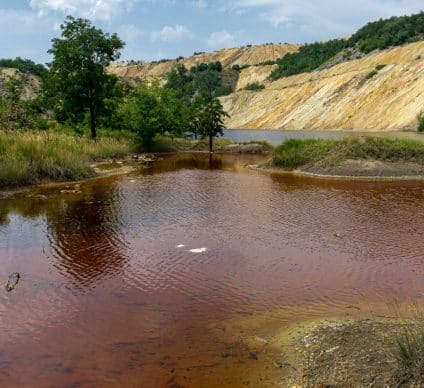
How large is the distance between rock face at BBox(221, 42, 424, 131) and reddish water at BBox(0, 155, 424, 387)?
4513 centimetres

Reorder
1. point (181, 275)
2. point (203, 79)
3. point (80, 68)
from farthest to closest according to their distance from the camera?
point (203, 79) < point (80, 68) < point (181, 275)

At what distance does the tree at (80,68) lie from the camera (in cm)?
3172

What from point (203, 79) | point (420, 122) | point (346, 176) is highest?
point (203, 79)

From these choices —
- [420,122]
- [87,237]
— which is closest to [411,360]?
[87,237]

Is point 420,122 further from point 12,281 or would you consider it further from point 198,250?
point 12,281

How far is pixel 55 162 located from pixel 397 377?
1884 centimetres

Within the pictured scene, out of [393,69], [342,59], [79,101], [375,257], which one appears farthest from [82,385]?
[342,59]

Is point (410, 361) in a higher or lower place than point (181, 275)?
higher

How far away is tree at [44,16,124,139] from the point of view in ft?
104

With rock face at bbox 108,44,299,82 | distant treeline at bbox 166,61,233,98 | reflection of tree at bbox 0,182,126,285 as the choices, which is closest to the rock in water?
reflection of tree at bbox 0,182,126,285

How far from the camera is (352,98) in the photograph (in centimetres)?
7044

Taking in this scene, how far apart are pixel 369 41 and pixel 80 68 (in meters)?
65.8

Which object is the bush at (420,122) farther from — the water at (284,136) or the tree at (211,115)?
the tree at (211,115)

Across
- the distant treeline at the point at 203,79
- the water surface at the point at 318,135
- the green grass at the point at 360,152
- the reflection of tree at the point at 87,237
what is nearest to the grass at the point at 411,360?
the reflection of tree at the point at 87,237
